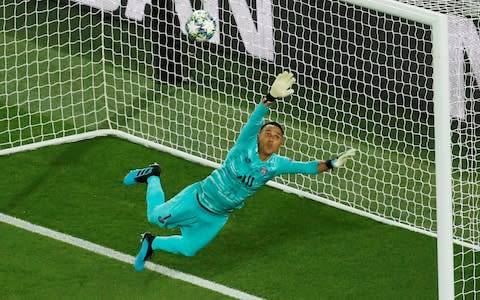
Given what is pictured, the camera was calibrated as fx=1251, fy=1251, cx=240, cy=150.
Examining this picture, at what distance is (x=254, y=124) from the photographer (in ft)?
30.3

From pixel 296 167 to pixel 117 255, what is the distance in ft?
5.99

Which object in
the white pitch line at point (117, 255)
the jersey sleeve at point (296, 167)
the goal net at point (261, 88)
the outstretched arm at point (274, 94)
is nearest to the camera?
the outstretched arm at point (274, 94)

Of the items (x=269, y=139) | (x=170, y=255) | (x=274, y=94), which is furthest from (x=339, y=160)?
(x=170, y=255)

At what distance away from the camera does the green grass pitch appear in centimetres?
994

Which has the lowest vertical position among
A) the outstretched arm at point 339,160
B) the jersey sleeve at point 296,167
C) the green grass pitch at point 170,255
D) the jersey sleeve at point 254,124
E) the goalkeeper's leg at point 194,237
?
the green grass pitch at point 170,255

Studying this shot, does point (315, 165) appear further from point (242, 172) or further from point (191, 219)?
point (191, 219)

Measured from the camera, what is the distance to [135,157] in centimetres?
1170

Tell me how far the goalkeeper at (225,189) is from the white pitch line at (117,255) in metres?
0.26

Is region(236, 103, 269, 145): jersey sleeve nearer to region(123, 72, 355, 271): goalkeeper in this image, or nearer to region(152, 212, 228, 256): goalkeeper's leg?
region(123, 72, 355, 271): goalkeeper

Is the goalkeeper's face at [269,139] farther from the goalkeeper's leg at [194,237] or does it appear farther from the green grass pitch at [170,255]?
the green grass pitch at [170,255]

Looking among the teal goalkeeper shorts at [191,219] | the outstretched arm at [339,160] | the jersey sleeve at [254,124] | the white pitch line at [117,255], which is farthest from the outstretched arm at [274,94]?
the white pitch line at [117,255]

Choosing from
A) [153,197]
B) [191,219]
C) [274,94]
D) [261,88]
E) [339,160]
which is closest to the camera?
[274,94]

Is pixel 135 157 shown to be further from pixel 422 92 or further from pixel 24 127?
pixel 422 92

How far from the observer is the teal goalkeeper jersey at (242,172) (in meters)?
9.44
